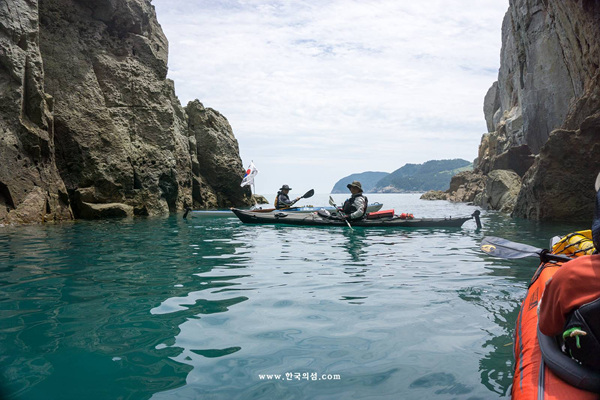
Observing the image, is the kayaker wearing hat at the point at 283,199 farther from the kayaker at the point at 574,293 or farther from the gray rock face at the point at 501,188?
the kayaker at the point at 574,293

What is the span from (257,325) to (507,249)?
9.03 feet

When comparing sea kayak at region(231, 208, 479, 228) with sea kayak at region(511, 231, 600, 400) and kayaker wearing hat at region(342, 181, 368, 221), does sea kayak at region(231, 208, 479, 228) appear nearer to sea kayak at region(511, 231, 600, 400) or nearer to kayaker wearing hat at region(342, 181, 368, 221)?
kayaker wearing hat at region(342, 181, 368, 221)

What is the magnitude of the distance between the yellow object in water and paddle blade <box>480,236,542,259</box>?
211 millimetres

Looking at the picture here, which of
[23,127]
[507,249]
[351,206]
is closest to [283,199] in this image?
[351,206]

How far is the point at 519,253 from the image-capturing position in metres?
4.31

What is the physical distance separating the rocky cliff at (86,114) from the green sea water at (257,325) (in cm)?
873

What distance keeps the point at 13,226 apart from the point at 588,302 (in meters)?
15.5

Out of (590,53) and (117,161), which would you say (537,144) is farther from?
(117,161)

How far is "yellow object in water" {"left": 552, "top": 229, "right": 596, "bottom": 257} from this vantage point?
3729mm

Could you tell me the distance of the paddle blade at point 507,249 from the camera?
4.18 meters

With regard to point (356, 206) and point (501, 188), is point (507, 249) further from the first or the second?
point (501, 188)

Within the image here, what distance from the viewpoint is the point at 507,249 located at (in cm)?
458

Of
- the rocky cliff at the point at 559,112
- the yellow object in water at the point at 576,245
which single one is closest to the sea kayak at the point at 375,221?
the rocky cliff at the point at 559,112

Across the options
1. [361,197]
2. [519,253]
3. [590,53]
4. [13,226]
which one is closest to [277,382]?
[519,253]
